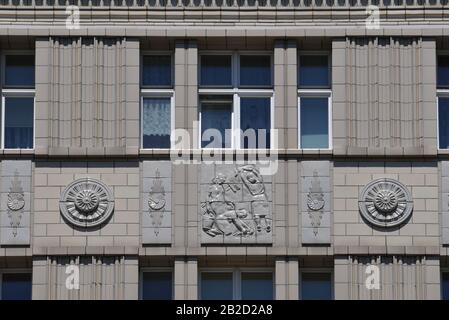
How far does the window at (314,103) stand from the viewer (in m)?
43.2

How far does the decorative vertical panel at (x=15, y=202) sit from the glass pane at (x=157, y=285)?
85.6 inches

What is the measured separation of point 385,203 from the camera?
42469 millimetres

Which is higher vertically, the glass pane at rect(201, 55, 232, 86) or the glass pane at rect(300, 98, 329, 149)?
the glass pane at rect(201, 55, 232, 86)

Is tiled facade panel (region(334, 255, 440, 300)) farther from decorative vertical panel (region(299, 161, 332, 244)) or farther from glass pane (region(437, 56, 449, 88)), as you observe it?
glass pane (region(437, 56, 449, 88))

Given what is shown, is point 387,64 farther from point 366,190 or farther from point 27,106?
point 27,106

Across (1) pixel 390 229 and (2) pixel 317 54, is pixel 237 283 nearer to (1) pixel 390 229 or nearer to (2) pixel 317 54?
(1) pixel 390 229

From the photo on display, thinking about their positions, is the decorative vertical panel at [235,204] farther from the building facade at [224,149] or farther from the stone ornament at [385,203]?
the stone ornament at [385,203]

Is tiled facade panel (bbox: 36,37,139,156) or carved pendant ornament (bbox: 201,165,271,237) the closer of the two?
carved pendant ornament (bbox: 201,165,271,237)

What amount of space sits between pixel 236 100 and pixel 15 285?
501cm

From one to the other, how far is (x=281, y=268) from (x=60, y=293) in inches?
149

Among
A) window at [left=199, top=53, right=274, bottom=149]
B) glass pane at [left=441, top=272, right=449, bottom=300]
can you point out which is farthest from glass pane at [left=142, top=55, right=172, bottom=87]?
glass pane at [left=441, top=272, right=449, bottom=300]

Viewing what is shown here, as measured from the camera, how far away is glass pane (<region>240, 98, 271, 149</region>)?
142 ft

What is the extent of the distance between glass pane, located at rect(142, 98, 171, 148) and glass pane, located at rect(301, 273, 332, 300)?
3350mm

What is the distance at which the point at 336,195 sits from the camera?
42.5 m
